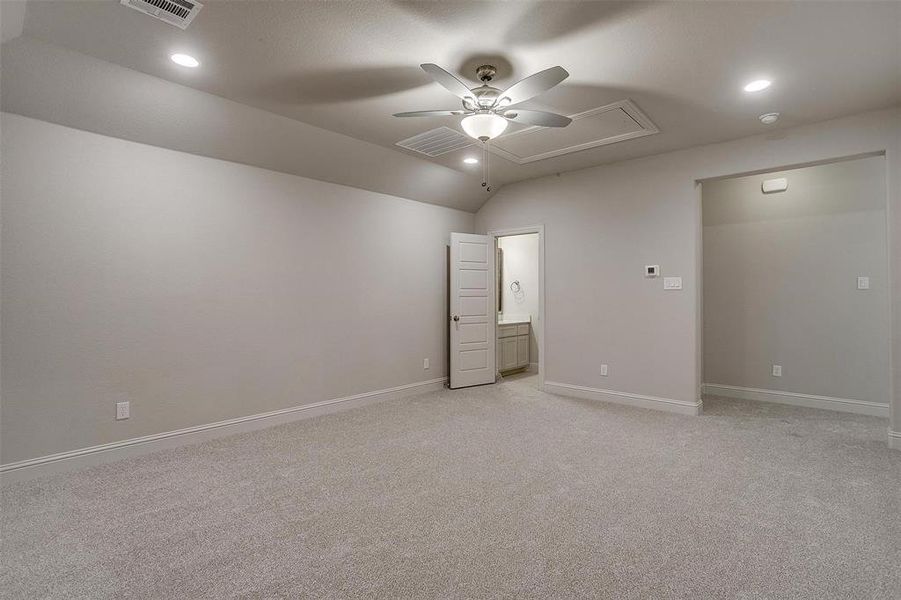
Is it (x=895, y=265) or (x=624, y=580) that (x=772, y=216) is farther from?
(x=624, y=580)

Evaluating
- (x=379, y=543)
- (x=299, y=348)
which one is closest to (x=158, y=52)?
(x=299, y=348)

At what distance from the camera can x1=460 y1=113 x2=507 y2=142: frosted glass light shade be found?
9.38 feet

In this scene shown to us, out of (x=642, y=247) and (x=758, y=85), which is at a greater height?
(x=758, y=85)

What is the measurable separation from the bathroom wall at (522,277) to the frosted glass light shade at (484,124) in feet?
14.0

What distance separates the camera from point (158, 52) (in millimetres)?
2641

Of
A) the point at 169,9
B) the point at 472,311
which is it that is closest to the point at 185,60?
the point at 169,9

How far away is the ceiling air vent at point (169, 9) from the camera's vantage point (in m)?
2.18

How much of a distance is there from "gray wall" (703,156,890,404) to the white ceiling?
4.67 feet

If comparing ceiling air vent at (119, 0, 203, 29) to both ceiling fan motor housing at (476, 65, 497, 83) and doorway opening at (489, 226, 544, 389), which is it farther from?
doorway opening at (489, 226, 544, 389)

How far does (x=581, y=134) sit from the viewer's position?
4.03m

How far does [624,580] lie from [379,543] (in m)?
1.18

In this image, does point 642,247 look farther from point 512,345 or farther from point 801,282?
point 512,345

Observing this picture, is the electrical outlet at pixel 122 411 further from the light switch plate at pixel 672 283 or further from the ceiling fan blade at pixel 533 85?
the light switch plate at pixel 672 283

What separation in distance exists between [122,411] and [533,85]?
388 centimetres
